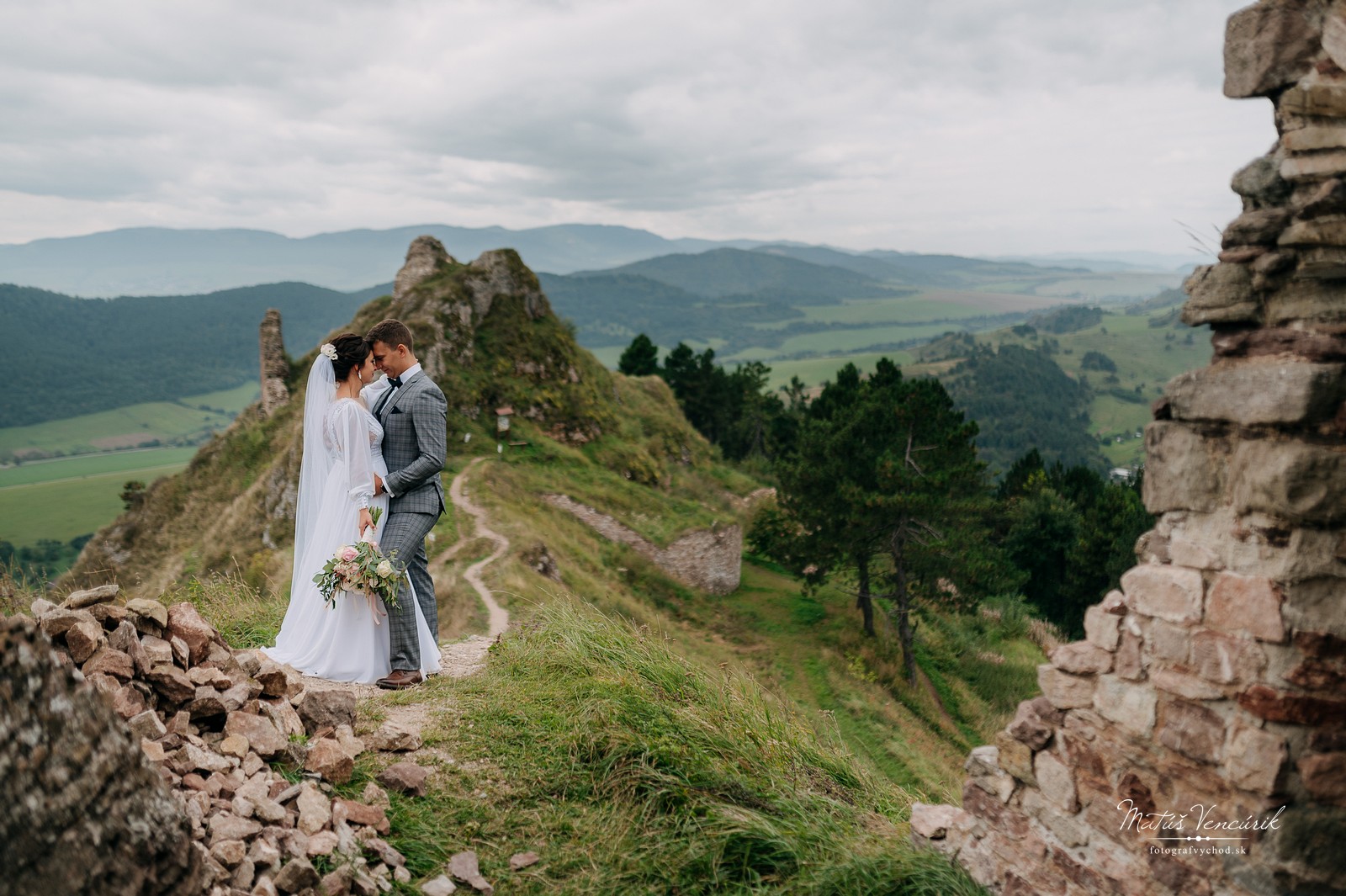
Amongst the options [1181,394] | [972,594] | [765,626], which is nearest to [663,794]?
[1181,394]

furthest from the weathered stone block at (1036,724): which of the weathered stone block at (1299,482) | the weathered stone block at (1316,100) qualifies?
the weathered stone block at (1316,100)

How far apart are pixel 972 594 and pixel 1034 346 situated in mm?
186983

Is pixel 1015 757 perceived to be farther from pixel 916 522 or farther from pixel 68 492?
pixel 68 492

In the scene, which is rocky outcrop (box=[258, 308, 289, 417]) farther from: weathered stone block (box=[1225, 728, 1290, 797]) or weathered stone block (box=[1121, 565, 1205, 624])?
weathered stone block (box=[1225, 728, 1290, 797])

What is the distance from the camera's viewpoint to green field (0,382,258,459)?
135m

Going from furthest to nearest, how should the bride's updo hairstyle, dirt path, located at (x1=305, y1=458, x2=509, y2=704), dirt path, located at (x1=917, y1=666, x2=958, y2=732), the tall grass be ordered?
dirt path, located at (x1=917, y1=666, x2=958, y2=732)
the tall grass
the bride's updo hairstyle
dirt path, located at (x1=305, y1=458, x2=509, y2=704)

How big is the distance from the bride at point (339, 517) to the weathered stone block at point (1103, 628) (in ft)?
16.2

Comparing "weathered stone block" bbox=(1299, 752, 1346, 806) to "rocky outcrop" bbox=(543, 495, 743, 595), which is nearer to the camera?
"weathered stone block" bbox=(1299, 752, 1346, 806)

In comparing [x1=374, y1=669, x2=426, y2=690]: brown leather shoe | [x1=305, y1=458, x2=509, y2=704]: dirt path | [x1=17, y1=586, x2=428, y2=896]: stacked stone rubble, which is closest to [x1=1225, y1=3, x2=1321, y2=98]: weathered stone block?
[x1=17, y1=586, x2=428, y2=896]: stacked stone rubble

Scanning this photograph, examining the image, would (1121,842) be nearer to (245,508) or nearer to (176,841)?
(176,841)

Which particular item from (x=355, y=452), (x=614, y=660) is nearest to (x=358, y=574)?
(x=355, y=452)

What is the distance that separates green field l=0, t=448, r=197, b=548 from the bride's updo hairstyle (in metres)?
62.2

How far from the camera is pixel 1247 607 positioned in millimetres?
3260

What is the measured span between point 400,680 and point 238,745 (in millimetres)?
1968
